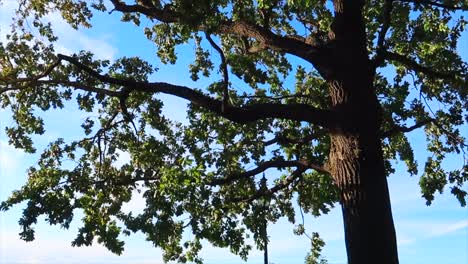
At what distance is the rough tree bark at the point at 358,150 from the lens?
7.77 metres

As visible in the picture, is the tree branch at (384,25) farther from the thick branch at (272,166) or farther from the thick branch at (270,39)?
the thick branch at (272,166)

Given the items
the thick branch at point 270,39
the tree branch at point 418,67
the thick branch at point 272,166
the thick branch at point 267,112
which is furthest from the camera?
the thick branch at point 272,166

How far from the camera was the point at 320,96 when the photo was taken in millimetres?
12641

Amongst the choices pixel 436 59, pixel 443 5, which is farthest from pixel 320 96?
pixel 443 5

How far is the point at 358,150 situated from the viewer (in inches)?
331

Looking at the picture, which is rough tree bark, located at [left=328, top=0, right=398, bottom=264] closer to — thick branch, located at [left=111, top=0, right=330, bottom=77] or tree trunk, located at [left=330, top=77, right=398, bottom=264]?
tree trunk, located at [left=330, top=77, right=398, bottom=264]

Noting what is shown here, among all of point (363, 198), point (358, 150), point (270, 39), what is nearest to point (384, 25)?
point (270, 39)

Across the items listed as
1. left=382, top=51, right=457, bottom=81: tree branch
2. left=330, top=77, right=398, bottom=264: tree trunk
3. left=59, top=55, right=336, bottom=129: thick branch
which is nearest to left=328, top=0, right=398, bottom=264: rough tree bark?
left=330, top=77, right=398, bottom=264: tree trunk

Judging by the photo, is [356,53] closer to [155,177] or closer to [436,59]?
[436,59]

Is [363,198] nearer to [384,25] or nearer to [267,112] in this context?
[267,112]

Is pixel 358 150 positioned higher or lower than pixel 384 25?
lower

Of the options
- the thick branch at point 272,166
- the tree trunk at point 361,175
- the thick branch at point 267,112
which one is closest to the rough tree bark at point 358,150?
the tree trunk at point 361,175

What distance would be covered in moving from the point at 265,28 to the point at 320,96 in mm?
3053

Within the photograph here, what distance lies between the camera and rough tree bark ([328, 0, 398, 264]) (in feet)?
25.5
